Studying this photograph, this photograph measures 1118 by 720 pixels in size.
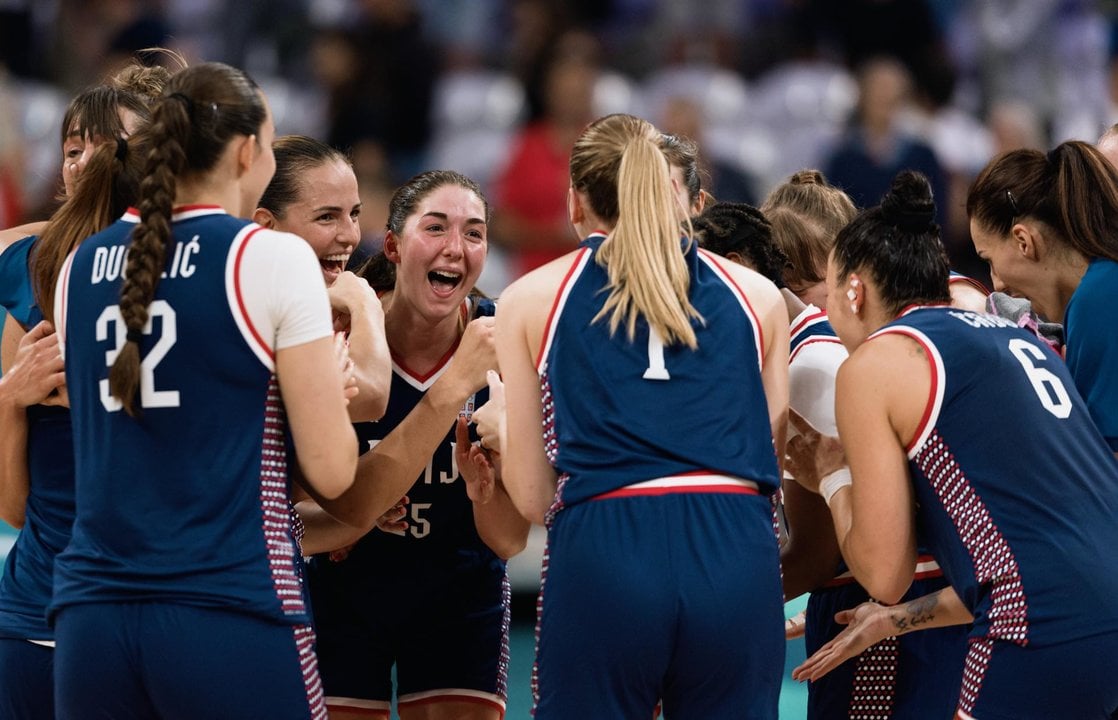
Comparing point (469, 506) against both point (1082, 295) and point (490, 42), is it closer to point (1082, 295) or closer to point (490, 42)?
point (1082, 295)

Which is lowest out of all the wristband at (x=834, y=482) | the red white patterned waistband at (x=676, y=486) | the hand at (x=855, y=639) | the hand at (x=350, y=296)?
the hand at (x=855, y=639)

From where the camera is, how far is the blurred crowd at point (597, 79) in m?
9.67

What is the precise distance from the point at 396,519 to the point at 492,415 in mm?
654

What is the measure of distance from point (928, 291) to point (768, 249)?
25.5 inches

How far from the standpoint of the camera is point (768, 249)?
13.5 ft

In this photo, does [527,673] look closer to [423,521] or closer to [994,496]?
[423,521]

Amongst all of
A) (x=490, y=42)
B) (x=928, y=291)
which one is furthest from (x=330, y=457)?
(x=490, y=42)

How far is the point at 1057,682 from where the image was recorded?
125 inches

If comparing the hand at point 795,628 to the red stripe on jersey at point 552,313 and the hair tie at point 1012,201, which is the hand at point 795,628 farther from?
the red stripe on jersey at point 552,313

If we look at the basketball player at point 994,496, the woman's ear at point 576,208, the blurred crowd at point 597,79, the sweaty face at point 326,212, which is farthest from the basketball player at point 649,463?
the blurred crowd at point 597,79

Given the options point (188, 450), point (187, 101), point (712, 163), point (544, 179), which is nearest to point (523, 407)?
point (188, 450)

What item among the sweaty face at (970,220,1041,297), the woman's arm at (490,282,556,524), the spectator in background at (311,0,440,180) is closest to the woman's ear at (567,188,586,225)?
the woman's arm at (490,282,556,524)

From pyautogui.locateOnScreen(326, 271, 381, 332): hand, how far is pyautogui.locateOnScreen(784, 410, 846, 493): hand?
4.08 feet

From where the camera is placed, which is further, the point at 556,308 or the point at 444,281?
the point at 444,281
